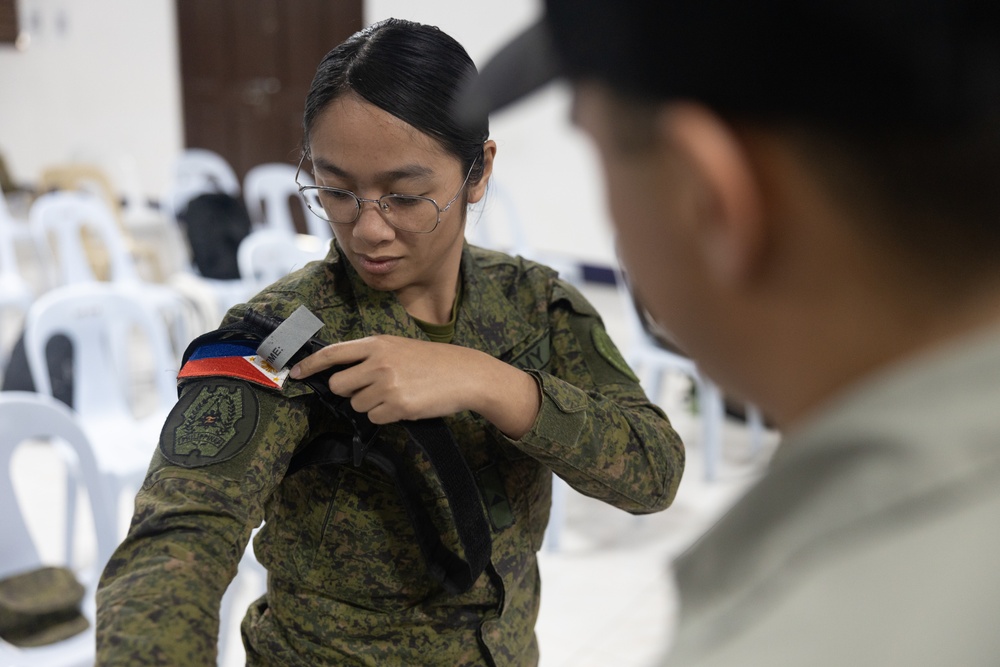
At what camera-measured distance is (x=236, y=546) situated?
86cm

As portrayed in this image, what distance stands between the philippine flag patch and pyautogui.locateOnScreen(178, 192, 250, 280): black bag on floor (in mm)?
3309

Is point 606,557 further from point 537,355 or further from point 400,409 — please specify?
point 400,409

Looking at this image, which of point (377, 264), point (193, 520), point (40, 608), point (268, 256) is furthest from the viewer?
point (268, 256)

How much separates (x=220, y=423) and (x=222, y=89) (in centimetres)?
757

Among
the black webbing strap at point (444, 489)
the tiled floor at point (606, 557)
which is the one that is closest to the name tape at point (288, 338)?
the black webbing strap at point (444, 489)

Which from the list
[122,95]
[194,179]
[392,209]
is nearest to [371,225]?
[392,209]

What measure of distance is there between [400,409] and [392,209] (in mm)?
257

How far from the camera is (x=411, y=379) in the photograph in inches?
35.8

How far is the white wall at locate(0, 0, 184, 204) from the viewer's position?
319 inches

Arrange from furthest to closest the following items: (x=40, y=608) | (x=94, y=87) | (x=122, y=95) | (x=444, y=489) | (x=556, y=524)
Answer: (x=94, y=87) < (x=122, y=95) < (x=556, y=524) < (x=40, y=608) < (x=444, y=489)

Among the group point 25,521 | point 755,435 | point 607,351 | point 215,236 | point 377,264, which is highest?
point 377,264

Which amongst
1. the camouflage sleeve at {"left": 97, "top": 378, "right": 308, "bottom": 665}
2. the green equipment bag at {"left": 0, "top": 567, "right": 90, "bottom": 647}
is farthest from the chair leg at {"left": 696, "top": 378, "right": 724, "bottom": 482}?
the camouflage sleeve at {"left": 97, "top": 378, "right": 308, "bottom": 665}

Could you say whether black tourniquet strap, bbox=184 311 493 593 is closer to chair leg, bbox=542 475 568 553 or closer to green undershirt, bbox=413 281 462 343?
green undershirt, bbox=413 281 462 343

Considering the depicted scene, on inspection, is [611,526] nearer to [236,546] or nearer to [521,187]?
[236,546]
